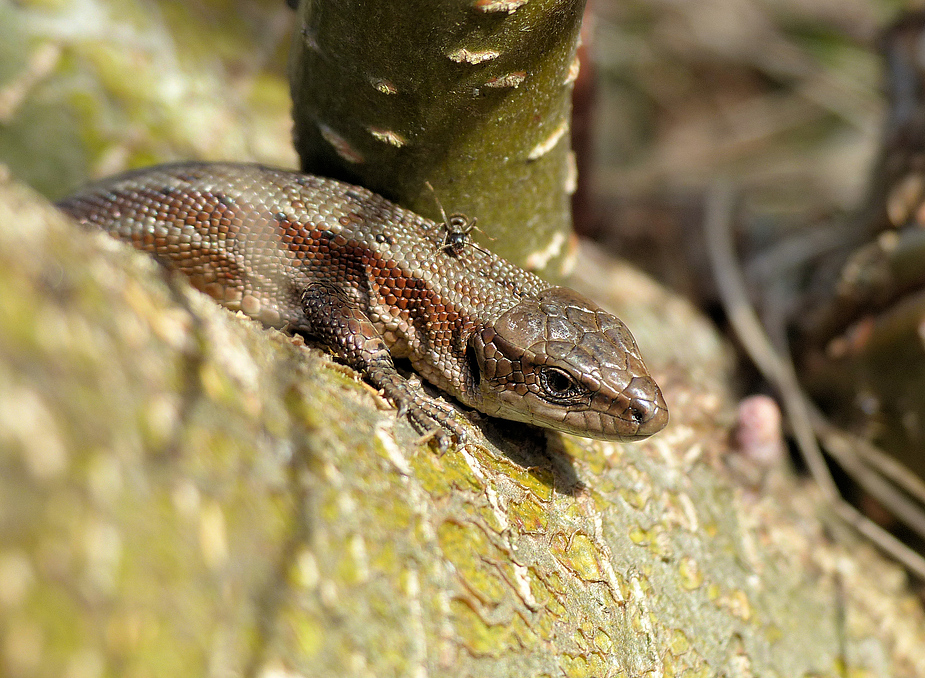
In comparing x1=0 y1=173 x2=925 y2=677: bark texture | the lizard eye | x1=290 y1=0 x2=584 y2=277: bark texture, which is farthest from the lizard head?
x1=290 y1=0 x2=584 y2=277: bark texture

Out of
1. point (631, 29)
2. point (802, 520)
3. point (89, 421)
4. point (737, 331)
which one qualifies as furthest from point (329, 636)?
point (631, 29)

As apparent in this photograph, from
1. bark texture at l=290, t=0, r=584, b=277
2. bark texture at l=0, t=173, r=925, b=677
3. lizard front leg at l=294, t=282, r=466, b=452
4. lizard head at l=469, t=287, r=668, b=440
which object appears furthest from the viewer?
lizard head at l=469, t=287, r=668, b=440

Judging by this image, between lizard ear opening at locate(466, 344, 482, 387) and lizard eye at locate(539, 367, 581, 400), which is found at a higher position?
lizard eye at locate(539, 367, 581, 400)

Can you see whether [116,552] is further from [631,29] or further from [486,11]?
[631,29]

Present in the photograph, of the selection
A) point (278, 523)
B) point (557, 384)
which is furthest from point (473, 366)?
point (278, 523)

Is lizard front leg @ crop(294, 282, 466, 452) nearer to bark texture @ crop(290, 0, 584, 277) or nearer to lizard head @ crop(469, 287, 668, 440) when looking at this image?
lizard head @ crop(469, 287, 668, 440)

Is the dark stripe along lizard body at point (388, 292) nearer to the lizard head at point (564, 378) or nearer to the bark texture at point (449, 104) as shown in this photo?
the lizard head at point (564, 378)

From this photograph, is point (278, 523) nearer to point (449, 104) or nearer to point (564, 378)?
point (564, 378)

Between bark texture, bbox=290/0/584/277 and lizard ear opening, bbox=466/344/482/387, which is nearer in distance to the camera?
bark texture, bbox=290/0/584/277
